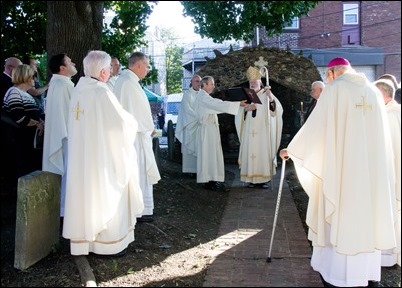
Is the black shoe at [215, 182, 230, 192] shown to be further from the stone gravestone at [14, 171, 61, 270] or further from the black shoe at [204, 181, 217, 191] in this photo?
the stone gravestone at [14, 171, 61, 270]

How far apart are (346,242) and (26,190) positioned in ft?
9.62

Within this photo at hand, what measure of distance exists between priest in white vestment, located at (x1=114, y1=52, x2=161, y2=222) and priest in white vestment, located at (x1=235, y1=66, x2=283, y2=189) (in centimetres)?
349

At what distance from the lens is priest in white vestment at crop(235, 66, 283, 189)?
32.9 feet

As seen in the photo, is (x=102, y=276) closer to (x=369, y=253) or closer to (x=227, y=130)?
(x=369, y=253)

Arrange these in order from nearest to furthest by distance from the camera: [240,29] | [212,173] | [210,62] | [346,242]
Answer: [346,242] < [240,29] < [212,173] < [210,62]

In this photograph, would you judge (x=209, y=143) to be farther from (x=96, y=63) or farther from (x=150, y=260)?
(x=96, y=63)

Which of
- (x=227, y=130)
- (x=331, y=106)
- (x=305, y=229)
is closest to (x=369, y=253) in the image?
(x=331, y=106)

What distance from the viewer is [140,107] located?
676 centimetres

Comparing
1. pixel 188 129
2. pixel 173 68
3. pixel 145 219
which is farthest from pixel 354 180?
pixel 173 68

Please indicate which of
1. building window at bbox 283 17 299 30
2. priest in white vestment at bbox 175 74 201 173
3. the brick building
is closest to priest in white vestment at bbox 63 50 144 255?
priest in white vestment at bbox 175 74 201 173

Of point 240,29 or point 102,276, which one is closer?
Answer: point 102,276

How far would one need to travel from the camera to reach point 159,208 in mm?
8180

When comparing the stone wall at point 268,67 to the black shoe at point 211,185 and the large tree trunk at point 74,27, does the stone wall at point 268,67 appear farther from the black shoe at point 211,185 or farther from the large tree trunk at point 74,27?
the large tree trunk at point 74,27

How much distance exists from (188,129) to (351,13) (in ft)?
14.5
